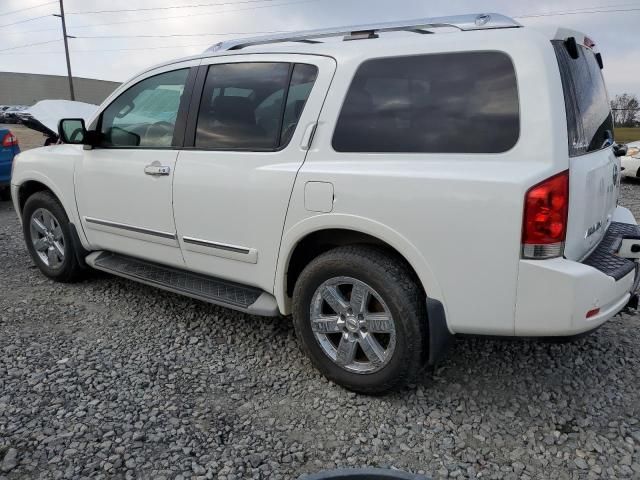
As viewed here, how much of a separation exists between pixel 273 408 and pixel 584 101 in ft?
7.26

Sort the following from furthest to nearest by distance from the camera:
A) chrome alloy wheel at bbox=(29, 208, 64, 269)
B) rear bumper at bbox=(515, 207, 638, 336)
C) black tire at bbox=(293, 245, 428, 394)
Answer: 1. chrome alloy wheel at bbox=(29, 208, 64, 269)
2. black tire at bbox=(293, 245, 428, 394)
3. rear bumper at bbox=(515, 207, 638, 336)

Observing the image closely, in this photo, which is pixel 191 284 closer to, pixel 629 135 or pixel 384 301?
pixel 384 301

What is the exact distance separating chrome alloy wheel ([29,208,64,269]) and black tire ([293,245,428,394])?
2638 millimetres

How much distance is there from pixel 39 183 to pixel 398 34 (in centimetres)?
344

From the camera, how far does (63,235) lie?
441 cm

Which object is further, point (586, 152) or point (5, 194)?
point (5, 194)

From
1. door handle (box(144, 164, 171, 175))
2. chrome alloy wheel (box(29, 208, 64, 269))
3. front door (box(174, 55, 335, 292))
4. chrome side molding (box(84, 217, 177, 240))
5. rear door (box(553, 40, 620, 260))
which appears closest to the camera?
rear door (box(553, 40, 620, 260))

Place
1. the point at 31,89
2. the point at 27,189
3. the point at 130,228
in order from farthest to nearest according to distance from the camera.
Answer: the point at 31,89 < the point at 27,189 < the point at 130,228

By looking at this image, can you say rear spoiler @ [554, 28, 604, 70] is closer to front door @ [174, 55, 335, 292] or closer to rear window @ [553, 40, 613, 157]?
rear window @ [553, 40, 613, 157]

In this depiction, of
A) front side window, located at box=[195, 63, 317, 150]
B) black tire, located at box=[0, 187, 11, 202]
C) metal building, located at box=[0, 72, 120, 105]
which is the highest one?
front side window, located at box=[195, 63, 317, 150]

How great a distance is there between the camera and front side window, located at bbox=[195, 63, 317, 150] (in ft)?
9.84

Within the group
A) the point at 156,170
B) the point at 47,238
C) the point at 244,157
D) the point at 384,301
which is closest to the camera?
the point at 384,301

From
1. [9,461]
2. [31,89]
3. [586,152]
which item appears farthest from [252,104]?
[31,89]

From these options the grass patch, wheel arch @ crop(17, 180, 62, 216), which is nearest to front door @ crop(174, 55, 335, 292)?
wheel arch @ crop(17, 180, 62, 216)
